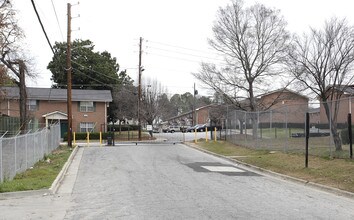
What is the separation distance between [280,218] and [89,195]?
5373 mm

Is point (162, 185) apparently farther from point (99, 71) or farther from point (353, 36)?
point (99, 71)

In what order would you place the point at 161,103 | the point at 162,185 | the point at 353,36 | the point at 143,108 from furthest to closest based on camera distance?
the point at 161,103
the point at 143,108
the point at 353,36
the point at 162,185

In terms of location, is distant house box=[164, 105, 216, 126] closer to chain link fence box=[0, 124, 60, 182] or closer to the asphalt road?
chain link fence box=[0, 124, 60, 182]

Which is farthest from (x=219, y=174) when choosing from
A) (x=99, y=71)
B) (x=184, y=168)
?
(x=99, y=71)

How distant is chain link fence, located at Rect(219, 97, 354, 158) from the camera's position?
18.5 metres

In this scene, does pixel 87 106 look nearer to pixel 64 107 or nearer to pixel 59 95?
pixel 64 107

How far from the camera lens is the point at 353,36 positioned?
2628 cm

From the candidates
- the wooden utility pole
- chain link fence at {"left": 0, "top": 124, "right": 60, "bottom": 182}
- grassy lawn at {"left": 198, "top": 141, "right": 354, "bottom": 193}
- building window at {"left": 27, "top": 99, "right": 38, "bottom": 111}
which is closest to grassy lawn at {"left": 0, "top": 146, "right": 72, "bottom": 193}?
chain link fence at {"left": 0, "top": 124, "right": 60, "bottom": 182}

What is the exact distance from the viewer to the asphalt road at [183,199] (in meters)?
8.70

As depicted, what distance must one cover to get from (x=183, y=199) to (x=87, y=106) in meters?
47.2

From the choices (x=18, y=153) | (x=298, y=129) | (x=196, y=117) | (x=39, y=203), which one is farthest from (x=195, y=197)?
(x=196, y=117)

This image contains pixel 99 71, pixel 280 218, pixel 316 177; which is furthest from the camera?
pixel 99 71

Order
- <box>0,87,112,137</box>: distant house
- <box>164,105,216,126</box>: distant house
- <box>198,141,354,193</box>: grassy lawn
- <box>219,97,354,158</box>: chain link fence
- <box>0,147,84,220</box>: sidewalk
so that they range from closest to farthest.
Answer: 1. <box>0,147,84,220</box>: sidewalk
2. <box>198,141,354,193</box>: grassy lawn
3. <box>219,97,354,158</box>: chain link fence
4. <box>0,87,112,137</box>: distant house
5. <box>164,105,216,126</box>: distant house

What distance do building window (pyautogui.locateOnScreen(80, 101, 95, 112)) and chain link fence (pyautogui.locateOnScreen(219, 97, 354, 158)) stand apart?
28821mm
